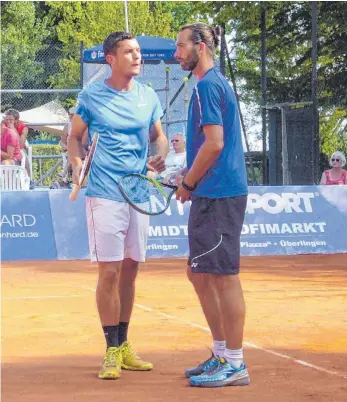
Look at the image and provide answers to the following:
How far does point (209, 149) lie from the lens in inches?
236

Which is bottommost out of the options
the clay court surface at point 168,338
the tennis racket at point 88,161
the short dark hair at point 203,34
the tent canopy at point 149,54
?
the clay court surface at point 168,338

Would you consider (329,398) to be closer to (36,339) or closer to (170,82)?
(36,339)

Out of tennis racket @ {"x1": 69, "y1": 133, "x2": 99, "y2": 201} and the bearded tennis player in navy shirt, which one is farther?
tennis racket @ {"x1": 69, "y1": 133, "x2": 99, "y2": 201}

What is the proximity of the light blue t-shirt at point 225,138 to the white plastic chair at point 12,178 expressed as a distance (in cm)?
1134

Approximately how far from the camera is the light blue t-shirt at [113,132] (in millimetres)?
6609

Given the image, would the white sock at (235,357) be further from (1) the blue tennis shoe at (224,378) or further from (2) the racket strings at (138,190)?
(2) the racket strings at (138,190)

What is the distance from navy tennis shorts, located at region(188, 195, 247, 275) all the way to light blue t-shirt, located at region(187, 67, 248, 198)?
0.18 feet

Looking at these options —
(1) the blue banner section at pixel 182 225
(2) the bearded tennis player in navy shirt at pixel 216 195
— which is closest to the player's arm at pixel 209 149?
(2) the bearded tennis player in navy shirt at pixel 216 195

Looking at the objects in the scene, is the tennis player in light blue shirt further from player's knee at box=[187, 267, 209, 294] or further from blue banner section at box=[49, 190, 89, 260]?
blue banner section at box=[49, 190, 89, 260]

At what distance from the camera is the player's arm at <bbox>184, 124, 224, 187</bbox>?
599 cm

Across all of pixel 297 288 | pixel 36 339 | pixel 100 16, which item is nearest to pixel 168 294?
pixel 297 288

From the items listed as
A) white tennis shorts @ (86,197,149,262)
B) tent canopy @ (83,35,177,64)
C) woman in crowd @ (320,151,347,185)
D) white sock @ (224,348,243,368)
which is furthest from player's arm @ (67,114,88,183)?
tent canopy @ (83,35,177,64)

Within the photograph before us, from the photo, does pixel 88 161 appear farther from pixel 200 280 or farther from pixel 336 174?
pixel 336 174

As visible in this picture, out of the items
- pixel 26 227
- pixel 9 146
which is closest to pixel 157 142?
pixel 26 227
